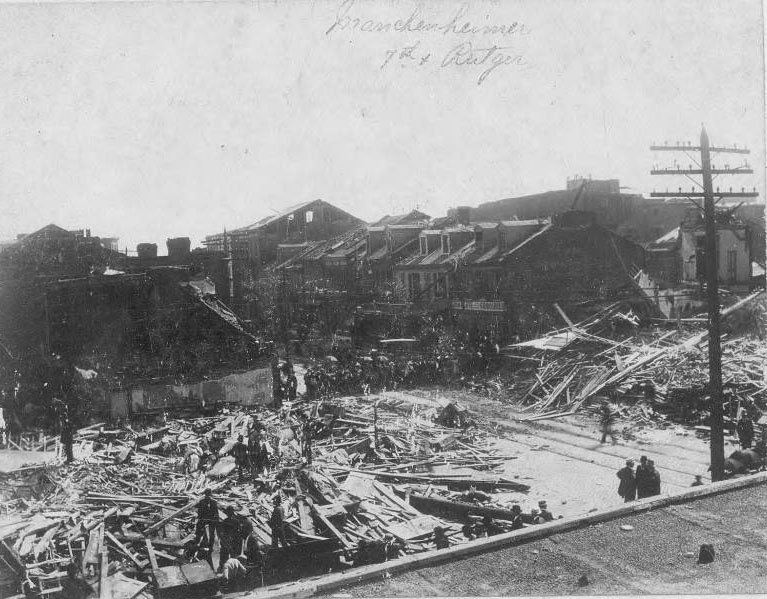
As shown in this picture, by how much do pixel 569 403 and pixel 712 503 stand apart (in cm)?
1438

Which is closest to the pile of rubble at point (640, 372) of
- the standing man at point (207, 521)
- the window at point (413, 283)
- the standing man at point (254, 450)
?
the standing man at point (254, 450)

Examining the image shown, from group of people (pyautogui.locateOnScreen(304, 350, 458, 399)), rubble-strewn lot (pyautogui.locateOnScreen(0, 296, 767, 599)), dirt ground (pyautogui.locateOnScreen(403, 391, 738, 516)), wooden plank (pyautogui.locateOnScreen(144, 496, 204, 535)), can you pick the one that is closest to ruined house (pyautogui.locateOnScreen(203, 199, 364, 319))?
group of people (pyautogui.locateOnScreen(304, 350, 458, 399))

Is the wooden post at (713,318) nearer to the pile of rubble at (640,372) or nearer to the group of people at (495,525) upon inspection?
the group of people at (495,525)

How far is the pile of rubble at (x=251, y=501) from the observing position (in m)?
11.6

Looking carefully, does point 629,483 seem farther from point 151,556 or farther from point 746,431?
point 151,556

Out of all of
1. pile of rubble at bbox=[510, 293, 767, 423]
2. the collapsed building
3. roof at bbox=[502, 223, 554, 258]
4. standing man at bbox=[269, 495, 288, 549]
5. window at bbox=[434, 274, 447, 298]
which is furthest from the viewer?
window at bbox=[434, 274, 447, 298]

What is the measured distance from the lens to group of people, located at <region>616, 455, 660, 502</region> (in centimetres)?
1395

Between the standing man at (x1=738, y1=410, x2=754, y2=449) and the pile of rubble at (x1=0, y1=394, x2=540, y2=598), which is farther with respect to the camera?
the standing man at (x1=738, y1=410, x2=754, y2=449)

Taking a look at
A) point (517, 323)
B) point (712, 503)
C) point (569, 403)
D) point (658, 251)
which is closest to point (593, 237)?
point (517, 323)

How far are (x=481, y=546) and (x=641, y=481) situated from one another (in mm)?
6087

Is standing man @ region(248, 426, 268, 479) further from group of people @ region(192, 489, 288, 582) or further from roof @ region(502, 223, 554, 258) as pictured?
roof @ region(502, 223, 554, 258)

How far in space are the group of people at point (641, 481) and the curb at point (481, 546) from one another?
7.17 feet

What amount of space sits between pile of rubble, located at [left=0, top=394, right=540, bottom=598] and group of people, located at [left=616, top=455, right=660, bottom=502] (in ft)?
9.33

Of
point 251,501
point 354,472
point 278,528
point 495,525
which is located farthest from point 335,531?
point 354,472
